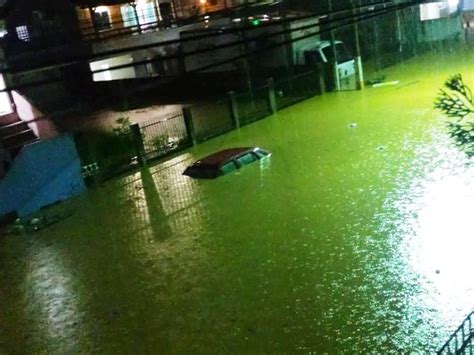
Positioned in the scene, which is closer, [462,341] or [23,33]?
[462,341]

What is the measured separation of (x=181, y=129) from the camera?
58.3 ft

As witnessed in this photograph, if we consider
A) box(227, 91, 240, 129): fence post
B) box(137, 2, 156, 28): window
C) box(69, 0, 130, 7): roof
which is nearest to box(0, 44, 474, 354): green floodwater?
box(227, 91, 240, 129): fence post

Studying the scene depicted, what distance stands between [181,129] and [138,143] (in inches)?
84.7

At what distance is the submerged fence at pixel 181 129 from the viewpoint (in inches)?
630

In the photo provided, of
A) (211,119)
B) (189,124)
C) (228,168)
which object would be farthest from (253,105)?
(228,168)

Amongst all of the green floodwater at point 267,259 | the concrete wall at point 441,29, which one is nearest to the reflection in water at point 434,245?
the green floodwater at point 267,259

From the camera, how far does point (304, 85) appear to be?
72.7 feet

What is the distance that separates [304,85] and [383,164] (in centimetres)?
987

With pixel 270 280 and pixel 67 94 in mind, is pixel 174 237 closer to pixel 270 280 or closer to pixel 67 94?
pixel 270 280

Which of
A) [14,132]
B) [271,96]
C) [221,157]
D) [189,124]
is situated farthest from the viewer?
[271,96]

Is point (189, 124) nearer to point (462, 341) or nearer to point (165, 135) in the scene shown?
point (165, 135)

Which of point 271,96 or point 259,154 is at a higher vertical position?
point 271,96

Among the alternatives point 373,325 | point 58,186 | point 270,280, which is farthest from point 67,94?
point 373,325

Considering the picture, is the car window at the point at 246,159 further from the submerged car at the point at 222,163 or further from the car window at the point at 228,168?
the car window at the point at 228,168
